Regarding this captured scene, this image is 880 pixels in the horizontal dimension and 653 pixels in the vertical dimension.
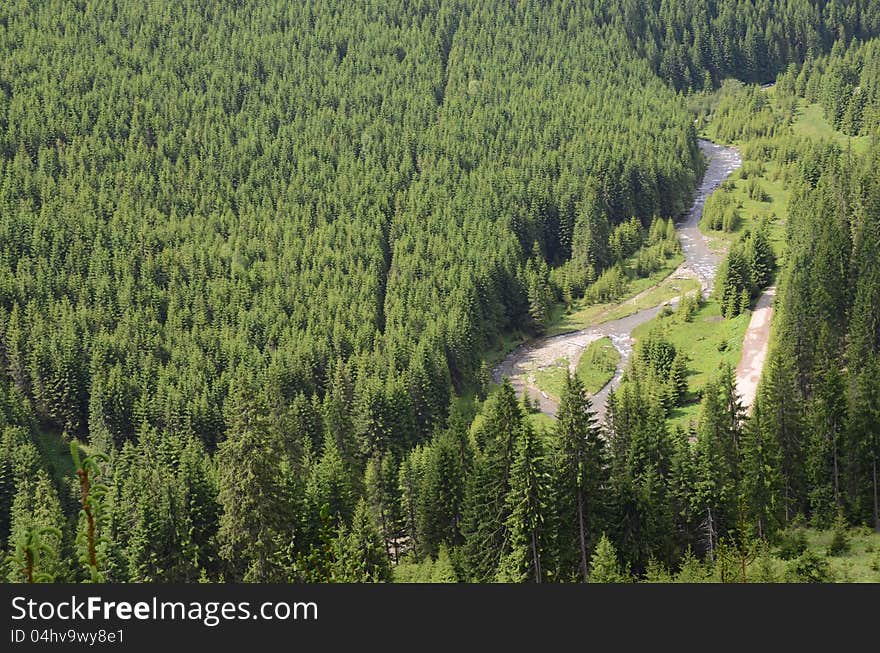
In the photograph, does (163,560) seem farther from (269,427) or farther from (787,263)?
(787,263)

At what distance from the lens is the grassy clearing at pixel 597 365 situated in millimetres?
176375

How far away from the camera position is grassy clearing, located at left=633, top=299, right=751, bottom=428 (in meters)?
149

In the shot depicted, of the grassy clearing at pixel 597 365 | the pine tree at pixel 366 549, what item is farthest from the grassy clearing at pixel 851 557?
the grassy clearing at pixel 597 365

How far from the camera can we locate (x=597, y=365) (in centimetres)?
18425

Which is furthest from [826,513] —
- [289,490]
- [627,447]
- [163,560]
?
[163,560]

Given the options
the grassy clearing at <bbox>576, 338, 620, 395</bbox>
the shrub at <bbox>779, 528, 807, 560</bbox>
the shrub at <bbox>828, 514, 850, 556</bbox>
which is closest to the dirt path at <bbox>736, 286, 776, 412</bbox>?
the grassy clearing at <bbox>576, 338, 620, 395</bbox>

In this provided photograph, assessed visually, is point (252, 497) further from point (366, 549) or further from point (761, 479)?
point (761, 479)

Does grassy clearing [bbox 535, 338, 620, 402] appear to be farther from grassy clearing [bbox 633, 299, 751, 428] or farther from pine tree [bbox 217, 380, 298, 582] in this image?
pine tree [bbox 217, 380, 298, 582]

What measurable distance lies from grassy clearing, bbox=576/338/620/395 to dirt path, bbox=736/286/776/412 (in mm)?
26184

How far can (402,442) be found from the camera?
151 m

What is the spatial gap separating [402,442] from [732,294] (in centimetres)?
7457

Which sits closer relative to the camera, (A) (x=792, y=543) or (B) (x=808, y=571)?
(B) (x=808, y=571)

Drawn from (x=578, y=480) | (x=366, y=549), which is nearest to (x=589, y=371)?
(x=578, y=480)

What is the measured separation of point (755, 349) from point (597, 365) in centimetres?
3262
